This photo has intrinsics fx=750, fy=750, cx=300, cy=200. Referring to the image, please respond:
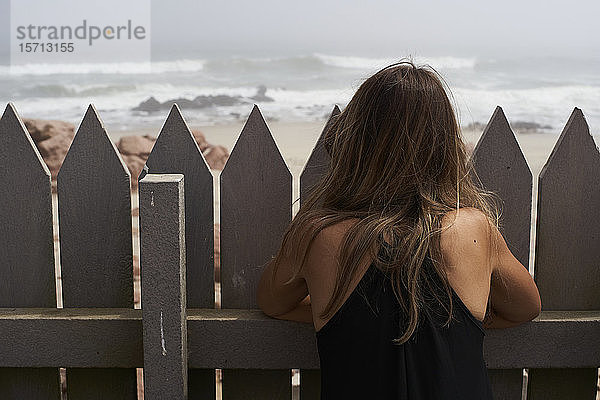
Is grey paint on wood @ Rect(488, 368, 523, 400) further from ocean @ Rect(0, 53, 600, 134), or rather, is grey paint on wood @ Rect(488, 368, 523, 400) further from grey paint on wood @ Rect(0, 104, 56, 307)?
ocean @ Rect(0, 53, 600, 134)

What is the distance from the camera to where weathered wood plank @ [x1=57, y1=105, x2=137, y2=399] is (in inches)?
71.9

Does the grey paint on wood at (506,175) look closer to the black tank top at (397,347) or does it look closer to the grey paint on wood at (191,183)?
the black tank top at (397,347)

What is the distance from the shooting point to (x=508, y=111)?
18078 mm

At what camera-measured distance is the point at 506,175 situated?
1837 millimetres

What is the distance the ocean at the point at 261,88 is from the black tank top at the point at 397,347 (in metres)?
14.2

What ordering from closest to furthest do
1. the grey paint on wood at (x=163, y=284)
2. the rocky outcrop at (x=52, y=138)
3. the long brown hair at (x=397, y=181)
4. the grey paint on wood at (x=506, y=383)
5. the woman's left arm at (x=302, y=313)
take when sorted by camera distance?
the long brown hair at (x=397, y=181), the grey paint on wood at (x=163, y=284), the woman's left arm at (x=302, y=313), the grey paint on wood at (x=506, y=383), the rocky outcrop at (x=52, y=138)

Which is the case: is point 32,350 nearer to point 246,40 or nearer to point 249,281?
point 249,281

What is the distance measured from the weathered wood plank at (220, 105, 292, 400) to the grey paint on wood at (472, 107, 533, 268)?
476 mm

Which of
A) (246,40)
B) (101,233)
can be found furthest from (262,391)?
(246,40)

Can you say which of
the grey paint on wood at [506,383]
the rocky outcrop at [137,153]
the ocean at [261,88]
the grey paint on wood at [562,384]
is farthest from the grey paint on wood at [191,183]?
the ocean at [261,88]

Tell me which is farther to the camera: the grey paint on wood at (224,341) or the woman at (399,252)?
the grey paint on wood at (224,341)

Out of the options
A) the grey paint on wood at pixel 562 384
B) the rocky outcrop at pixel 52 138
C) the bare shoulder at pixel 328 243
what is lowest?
the grey paint on wood at pixel 562 384

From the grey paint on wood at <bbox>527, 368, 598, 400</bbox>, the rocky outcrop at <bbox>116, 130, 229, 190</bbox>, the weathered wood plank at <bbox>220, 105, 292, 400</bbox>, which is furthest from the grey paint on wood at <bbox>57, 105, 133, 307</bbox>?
the rocky outcrop at <bbox>116, 130, 229, 190</bbox>

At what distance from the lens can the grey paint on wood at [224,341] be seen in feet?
5.86
